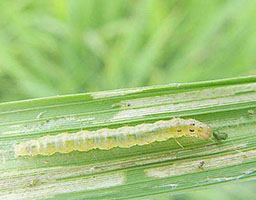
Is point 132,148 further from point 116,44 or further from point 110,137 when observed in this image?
point 116,44

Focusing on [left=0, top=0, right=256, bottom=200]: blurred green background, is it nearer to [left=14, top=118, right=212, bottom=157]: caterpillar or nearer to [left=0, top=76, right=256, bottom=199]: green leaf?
[left=0, top=76, right=256, bottom=199]: green leaf

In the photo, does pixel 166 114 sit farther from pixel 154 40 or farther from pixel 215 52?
pixel 215 52

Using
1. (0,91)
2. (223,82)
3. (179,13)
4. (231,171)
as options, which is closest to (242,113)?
(223,82)

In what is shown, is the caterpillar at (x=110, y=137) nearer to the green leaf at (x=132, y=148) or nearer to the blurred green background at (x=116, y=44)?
the green leaf at (x=132, y=148)

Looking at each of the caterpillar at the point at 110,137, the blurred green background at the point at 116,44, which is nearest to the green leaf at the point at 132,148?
the caterpillar at the point at 110,137

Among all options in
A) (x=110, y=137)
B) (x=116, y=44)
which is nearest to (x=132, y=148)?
(x=110, y=137)

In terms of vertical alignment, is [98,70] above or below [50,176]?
above

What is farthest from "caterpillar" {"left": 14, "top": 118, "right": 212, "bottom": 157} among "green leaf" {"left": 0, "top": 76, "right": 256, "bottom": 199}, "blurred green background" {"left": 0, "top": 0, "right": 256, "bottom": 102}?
"blurred green background" {"left": 0, "top": 0, "right": 256, "bottom": 102}
